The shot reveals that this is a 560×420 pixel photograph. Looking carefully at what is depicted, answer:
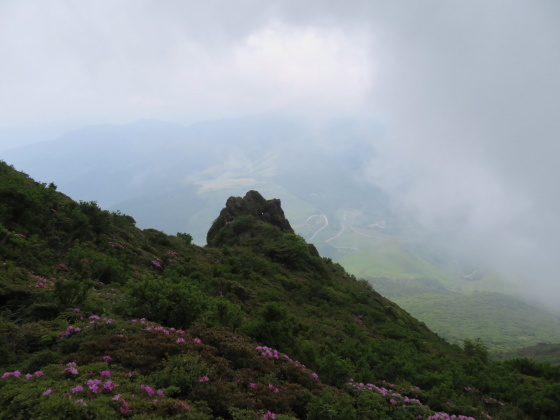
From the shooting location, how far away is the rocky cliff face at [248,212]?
45.4m

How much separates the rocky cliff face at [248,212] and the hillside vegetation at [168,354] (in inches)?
904

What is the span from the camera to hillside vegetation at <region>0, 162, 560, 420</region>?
5.83m

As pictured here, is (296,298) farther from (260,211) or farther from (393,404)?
(260,211)

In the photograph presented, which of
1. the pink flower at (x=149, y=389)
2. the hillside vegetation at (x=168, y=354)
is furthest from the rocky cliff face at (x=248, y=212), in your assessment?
the pink flower at (x=149, y=389)

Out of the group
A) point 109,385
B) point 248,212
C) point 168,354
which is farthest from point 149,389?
point 248,212

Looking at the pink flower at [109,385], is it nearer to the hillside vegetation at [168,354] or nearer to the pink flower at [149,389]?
the hillside vegetation at [168,354]

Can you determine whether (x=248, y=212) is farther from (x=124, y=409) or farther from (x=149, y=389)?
(x=124, y=409)

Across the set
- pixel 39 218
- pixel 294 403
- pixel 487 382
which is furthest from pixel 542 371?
pixel 39 218

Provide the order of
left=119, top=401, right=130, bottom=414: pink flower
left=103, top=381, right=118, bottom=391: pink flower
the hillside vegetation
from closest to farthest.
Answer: left=119, top=401, right=130, bottom=414: pink flower, left=103, top=381, right=118, bottom=391: pink flower, the hillside vegetation

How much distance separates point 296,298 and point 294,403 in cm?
1955

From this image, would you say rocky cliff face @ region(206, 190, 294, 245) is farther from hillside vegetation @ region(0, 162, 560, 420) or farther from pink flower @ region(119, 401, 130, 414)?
pink flower @ region(119, 401, 130, 414)

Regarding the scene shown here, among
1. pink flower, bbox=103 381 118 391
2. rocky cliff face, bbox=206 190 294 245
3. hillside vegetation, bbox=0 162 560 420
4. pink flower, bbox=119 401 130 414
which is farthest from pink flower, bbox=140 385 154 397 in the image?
rocky cliff face, bbox=206 190 294 245

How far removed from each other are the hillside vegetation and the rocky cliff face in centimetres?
2296

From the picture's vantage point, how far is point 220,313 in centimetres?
1100
